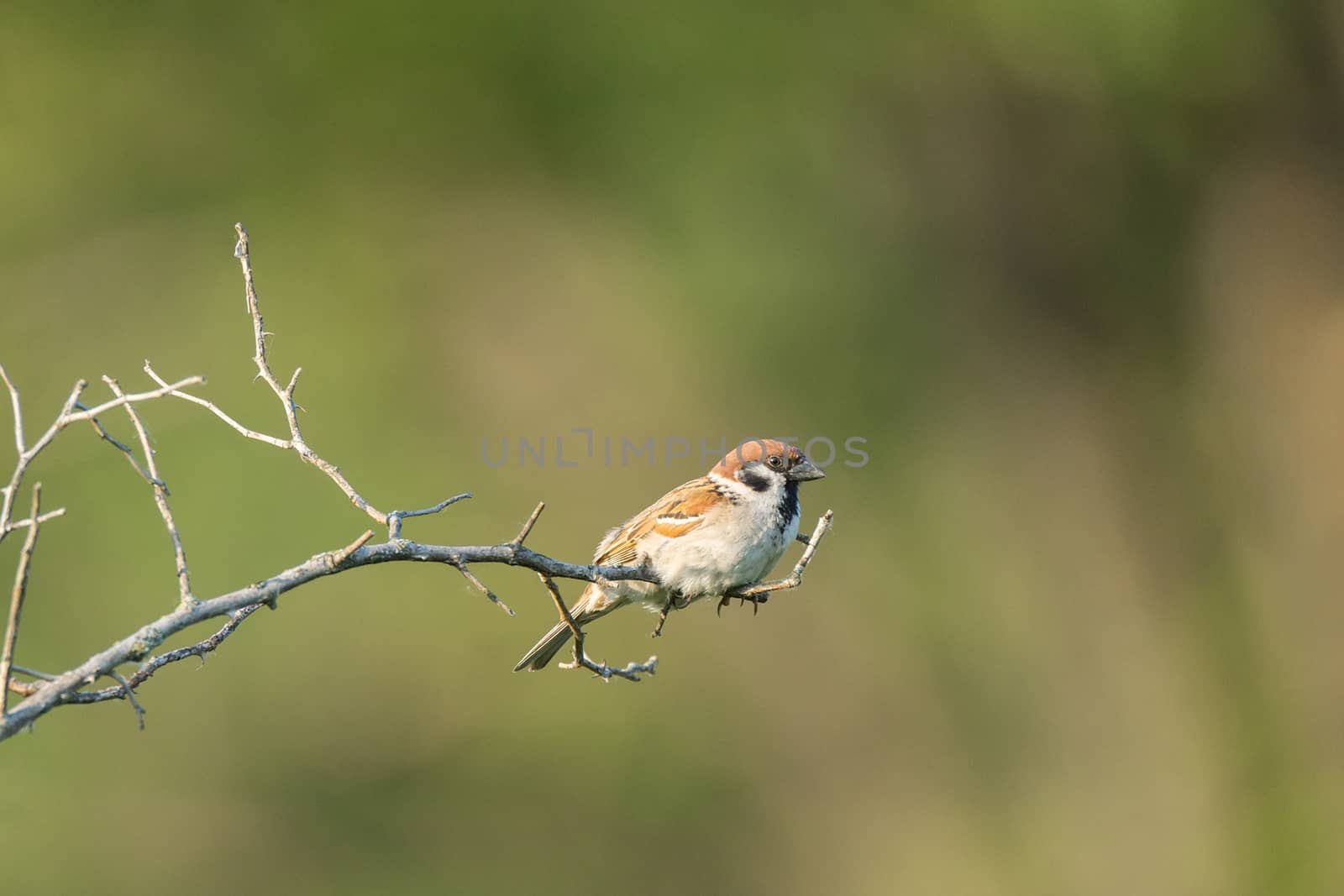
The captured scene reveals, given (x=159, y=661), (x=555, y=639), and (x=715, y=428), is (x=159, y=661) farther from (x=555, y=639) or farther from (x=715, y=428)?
(x=715, y=428)

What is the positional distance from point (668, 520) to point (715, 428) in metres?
5.42

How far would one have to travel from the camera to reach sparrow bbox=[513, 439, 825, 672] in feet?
11.4

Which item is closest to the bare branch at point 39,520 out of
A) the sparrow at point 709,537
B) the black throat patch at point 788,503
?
the sparrow at point 709,537

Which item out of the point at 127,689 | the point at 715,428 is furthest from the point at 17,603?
the point at 715,428

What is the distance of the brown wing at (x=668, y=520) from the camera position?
3.71 meters

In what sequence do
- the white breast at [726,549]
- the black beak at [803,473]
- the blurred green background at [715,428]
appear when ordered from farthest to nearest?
the blurred green background at [715,428]
the black beak at [803,473]
the white breast at [726,549]

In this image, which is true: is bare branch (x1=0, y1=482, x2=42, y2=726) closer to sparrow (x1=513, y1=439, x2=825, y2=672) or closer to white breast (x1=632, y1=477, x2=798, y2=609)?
sparrow (x1=513, y1=439, x2=825, y2=672)

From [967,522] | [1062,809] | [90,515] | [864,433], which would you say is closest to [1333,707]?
[1062,809]

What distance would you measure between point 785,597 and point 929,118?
141 inches

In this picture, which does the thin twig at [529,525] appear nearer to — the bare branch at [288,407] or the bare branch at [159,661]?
the bare branch at [288,407]

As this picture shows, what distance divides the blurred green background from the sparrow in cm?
424

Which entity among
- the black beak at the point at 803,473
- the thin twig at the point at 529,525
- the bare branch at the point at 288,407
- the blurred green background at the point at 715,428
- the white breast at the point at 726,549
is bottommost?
the thin twig at the point at 529,525

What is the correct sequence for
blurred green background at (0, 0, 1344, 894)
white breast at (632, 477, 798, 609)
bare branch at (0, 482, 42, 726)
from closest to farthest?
bare branch at (0, 482, 42, 726)
white breast at (632, 477, 798, 609)
blurred green background at (0, 0, 1344, 894)

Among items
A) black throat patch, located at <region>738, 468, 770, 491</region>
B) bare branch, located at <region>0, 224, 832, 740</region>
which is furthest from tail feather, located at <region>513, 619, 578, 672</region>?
bare branch, located at <region>0, 224, 832, 740</region>
